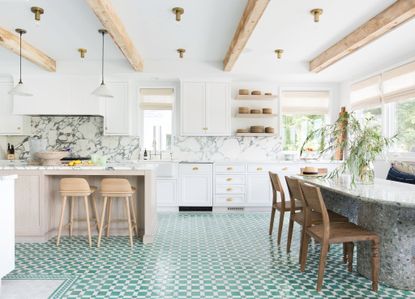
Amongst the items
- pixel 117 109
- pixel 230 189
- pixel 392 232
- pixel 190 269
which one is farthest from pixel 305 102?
pixel 190 269

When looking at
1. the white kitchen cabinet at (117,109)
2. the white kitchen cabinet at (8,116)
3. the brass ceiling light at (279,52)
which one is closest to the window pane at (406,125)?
the brass ceiling light at (279,52)

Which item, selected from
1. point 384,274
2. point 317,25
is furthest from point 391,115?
point 384,274

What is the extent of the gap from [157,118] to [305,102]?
9.99 ft

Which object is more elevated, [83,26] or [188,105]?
[83,26]

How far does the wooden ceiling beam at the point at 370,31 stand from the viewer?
10.8 ft

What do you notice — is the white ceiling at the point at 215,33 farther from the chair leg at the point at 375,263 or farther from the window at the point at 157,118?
the chair leg at the point at 375,263

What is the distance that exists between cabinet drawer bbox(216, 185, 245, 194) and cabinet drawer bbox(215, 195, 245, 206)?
74 millimetres

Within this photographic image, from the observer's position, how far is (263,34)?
4.36 m

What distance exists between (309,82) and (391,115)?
1821 mm

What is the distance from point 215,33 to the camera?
440 centimetres

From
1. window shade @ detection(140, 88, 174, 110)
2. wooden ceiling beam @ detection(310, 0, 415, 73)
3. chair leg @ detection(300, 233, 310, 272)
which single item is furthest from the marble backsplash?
chair leg @ detection(300, 233, 310, 272)

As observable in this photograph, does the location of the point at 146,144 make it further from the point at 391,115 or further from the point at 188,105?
the point at 391,115

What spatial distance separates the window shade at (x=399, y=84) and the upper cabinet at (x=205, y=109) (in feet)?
Answer: 8.64

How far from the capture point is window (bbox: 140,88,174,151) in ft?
21.9
